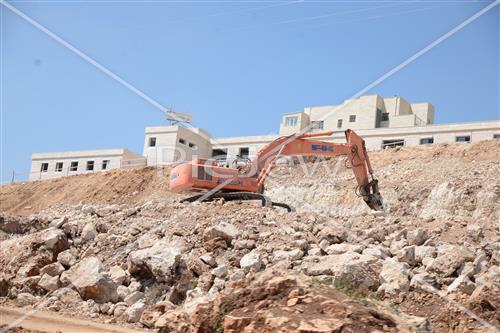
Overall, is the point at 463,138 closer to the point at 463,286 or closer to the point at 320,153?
the point at 320,153

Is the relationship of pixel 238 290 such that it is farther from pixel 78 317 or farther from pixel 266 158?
pixel 266 158

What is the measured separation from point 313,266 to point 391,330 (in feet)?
16.2

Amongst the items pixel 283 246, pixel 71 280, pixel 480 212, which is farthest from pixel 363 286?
pixel 480 212

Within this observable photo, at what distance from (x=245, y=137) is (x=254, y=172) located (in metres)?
31.0

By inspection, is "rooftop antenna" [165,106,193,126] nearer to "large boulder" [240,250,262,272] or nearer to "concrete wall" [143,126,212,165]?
"concrete wall" [143,126,212,165]

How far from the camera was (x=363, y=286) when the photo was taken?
910cm

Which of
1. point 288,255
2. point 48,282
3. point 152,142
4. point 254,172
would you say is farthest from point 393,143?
point 48,282

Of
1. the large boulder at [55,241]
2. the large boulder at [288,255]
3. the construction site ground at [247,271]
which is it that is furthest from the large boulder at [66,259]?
the large boulder at [288,255]

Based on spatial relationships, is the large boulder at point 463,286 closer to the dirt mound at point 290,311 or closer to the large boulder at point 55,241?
the dirt mound at point 290,311

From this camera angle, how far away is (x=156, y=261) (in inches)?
421

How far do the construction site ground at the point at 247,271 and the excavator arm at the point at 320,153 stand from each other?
5.51ft

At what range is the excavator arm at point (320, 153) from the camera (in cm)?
1653

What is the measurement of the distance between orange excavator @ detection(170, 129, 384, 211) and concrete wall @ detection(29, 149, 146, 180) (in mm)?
30952

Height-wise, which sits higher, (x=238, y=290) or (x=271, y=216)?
(x=271, y=216)
